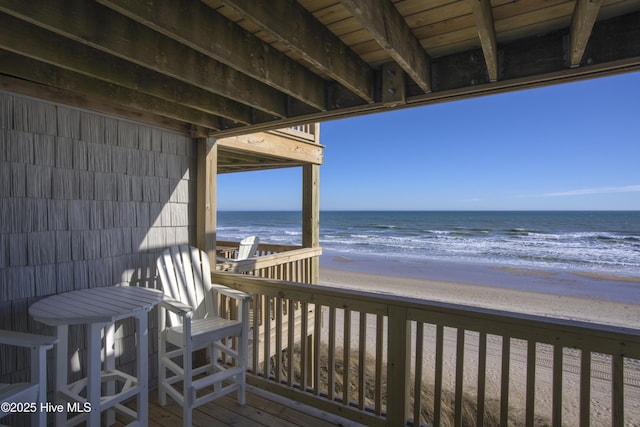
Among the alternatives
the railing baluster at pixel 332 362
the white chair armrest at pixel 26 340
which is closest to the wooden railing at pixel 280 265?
the railing baluster at pixel 332 362

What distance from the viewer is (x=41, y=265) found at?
6.76 feet

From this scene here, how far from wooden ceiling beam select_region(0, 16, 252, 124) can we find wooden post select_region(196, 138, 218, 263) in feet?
2.25

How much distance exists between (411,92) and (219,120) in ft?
5.36

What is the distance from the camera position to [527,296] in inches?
345

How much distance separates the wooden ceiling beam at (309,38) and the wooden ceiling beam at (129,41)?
636 mm

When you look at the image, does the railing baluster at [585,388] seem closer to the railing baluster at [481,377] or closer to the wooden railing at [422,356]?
the wooden railing at [422,356]

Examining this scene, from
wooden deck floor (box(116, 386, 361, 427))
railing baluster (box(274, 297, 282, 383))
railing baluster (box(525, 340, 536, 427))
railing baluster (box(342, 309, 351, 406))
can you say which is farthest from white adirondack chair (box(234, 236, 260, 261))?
A: railing baluster (box(525, 340, 536, 427))

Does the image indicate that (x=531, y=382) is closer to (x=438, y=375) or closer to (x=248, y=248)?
(x=438, y=375)

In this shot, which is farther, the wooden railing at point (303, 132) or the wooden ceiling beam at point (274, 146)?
the wooden railing at point (303, 132)

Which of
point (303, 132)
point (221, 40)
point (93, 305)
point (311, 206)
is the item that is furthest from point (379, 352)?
point (303, 132)

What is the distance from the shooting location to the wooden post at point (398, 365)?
1.96 m

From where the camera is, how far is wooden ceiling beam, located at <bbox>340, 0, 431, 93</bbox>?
116cm

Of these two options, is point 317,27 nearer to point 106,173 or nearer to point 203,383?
point 106,173

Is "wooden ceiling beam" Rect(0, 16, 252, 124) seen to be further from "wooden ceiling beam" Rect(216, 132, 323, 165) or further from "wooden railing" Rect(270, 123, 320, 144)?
"wooden railing" Rect(270, 123, 320, 144)
